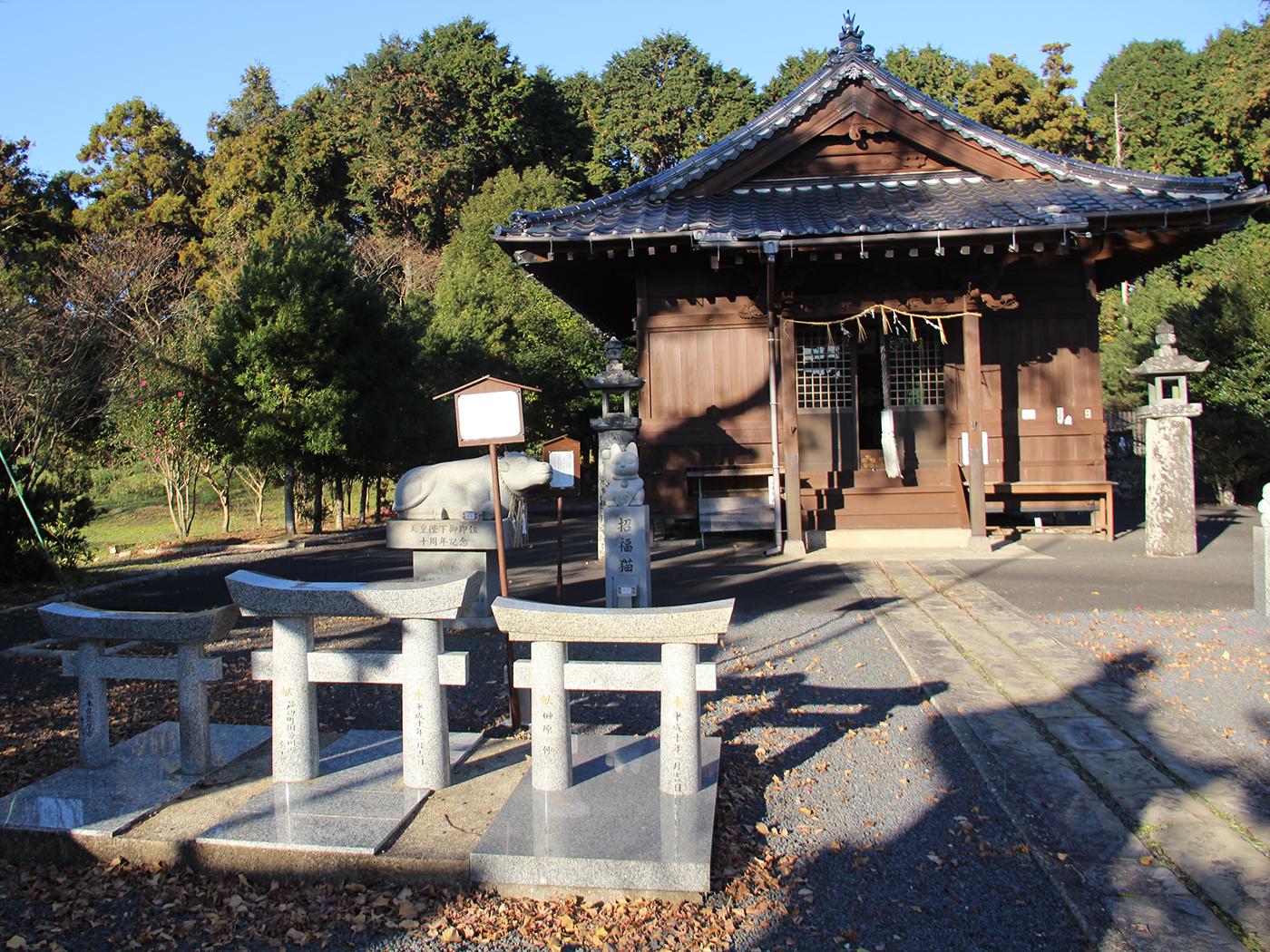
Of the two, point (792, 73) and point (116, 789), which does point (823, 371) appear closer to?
point (116, 789)

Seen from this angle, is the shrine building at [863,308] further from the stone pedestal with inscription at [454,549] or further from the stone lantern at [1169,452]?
the stone pedestal with inscription at [454,549]

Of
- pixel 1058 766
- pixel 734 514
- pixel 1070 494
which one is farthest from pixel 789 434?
pixel 1058 766

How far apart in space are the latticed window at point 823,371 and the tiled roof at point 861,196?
6.74ft

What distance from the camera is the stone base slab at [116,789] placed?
3.77 m

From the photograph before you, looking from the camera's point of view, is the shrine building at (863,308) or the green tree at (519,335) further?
the green tree at (519,335)

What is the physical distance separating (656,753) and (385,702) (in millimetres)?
2112

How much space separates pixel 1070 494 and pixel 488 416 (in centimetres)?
1060

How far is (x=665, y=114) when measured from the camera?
1479 inches

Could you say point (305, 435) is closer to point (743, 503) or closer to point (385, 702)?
point (743, 503)

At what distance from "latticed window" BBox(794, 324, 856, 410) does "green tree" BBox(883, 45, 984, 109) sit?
26305 mm

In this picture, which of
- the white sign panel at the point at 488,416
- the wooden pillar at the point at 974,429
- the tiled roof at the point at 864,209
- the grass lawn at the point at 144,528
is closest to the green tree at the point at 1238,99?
the tiled roof at the point at 864,209

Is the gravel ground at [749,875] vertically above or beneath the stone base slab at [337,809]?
beneath

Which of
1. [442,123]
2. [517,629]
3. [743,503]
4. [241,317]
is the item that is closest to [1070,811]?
[517,629]

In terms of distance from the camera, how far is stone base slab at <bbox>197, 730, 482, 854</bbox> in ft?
11.7
